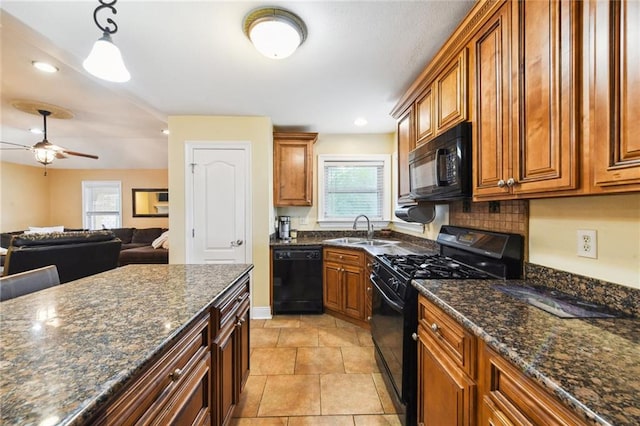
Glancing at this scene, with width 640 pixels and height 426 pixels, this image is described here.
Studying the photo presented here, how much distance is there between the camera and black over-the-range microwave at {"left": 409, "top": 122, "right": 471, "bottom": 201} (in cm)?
154

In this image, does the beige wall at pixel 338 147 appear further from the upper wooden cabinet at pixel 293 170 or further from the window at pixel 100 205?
the window at pixel 100 205

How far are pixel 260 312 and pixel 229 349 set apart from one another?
1.79 metres

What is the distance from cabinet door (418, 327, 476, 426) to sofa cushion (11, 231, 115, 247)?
12.3ft

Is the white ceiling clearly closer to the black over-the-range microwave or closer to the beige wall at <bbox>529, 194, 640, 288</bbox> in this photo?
the black over-the-range microwave

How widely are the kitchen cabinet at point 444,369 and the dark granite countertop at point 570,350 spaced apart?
0.11m

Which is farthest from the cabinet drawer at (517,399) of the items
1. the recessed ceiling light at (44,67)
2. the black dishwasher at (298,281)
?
the recessed ceiling light at (44,67)

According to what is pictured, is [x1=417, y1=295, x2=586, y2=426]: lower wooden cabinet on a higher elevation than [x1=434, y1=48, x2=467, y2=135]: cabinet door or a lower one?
lower

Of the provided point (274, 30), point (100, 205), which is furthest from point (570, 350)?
point (100, 205)

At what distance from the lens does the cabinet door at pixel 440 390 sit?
40.1 inches

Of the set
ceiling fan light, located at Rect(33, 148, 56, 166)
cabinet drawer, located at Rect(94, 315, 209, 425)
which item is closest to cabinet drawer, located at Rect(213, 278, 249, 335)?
cabinet drawer, located at Rect(94, 315, 209, 425)

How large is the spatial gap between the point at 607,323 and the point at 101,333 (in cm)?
171

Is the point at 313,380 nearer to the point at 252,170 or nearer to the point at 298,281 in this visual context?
the point at 298,281

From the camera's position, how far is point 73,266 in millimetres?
3047

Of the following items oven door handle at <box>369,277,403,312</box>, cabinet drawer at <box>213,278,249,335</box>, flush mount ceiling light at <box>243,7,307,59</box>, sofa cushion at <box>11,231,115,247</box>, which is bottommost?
oven door handle at <box>369,277,403,312</box>
